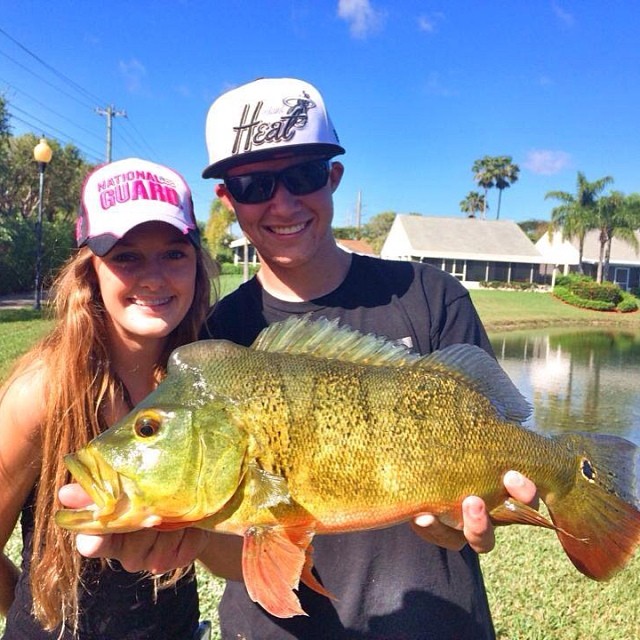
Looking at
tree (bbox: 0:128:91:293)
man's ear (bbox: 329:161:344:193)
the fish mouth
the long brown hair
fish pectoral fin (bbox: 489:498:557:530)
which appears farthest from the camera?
tree (bbox: 0:128:91:293)

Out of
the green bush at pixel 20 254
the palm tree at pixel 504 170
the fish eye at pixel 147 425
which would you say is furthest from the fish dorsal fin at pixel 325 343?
the palm tree at pixel 504 170

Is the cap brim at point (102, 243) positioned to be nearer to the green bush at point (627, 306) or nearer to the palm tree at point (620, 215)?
the green bush at point (627, 306)

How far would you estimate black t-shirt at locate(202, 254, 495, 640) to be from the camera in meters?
2.32

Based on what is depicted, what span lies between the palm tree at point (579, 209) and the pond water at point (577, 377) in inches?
748

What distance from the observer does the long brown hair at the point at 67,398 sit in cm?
229

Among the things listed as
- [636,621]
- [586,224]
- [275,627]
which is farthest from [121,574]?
[586,224]

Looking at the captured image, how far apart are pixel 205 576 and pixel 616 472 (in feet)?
10.7

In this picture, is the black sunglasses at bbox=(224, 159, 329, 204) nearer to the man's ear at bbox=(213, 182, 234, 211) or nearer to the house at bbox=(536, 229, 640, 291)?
the man's ear at bbox=(213, 182, 234, 211)

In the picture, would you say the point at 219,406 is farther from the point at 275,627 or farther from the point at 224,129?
the point at 224,129

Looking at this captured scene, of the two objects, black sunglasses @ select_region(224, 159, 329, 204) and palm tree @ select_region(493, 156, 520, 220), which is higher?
palm tree @ select_region(493, 156, 520, 220)

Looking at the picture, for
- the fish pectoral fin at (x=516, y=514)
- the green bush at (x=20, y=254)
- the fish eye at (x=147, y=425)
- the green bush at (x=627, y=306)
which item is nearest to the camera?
the fish eye at (x=147, y=425)

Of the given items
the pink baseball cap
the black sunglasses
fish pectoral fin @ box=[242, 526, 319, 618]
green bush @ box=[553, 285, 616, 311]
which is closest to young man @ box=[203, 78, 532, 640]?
the black sunglasses

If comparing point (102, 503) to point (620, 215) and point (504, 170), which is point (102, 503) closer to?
point (620, 215)

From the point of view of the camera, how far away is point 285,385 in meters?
1.85
